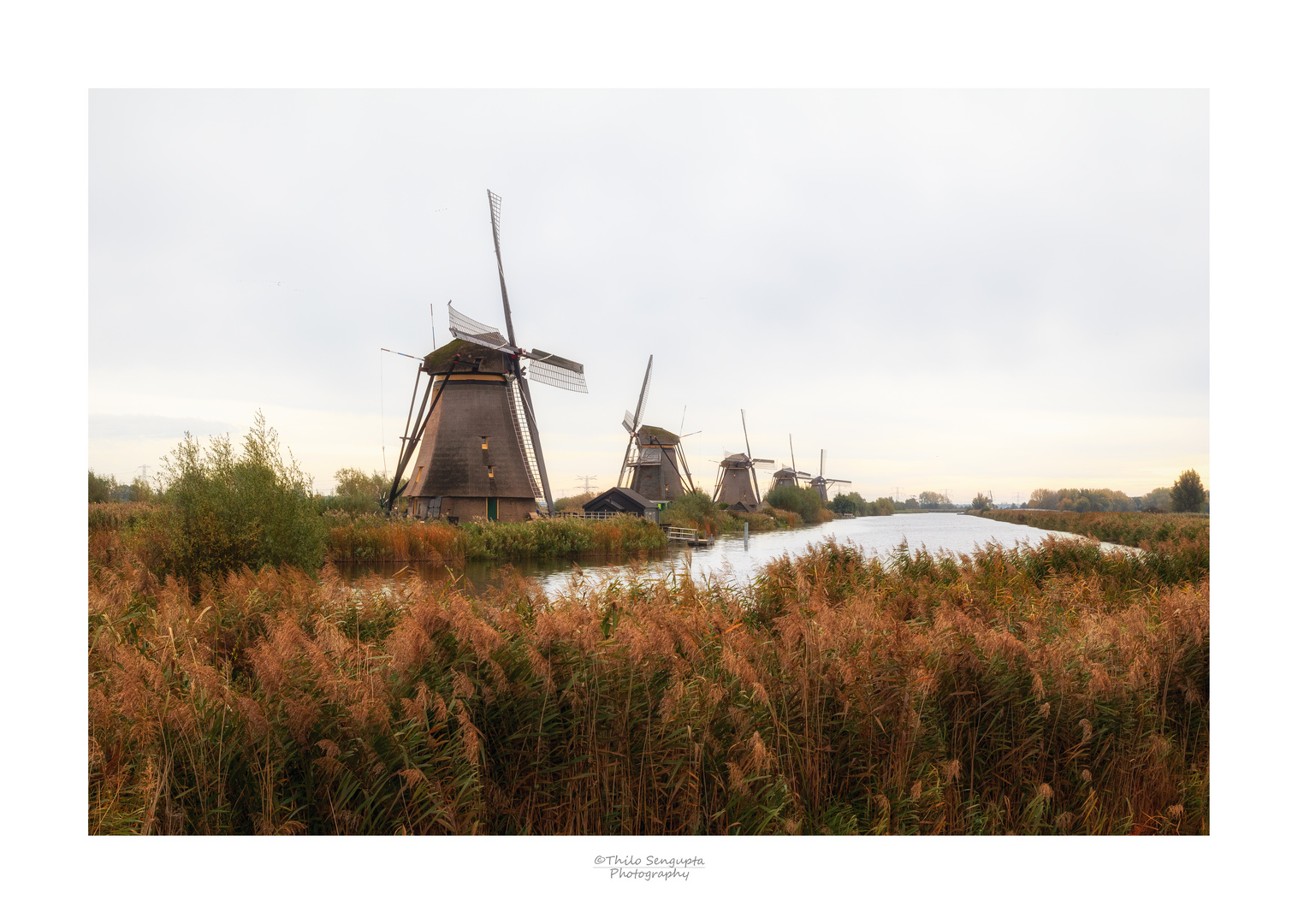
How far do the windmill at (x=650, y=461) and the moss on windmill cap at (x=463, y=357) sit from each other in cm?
2031

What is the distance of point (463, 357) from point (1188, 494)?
79.4ft

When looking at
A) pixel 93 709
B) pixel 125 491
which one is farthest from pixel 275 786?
pixel 125 491

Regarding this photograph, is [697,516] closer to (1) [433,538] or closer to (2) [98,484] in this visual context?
(1) [433,538]

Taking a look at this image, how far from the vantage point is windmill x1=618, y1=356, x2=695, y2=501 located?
47.0m

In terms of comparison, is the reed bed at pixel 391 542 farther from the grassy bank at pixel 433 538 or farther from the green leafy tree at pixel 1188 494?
the green leafy tree at pixel 1188 494

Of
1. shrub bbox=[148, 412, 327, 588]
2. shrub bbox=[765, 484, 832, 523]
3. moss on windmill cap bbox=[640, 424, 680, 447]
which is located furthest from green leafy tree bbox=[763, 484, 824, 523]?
shrub bbox=[148, 412, 327, 588]

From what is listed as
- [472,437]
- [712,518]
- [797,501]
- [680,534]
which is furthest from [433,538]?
[797,501]

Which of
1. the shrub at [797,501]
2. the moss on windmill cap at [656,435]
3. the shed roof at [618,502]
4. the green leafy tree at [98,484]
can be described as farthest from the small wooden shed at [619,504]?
the green leafy tree at [98,484]

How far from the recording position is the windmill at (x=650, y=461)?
4700cm

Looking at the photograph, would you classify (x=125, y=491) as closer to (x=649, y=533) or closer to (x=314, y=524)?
(x=314, y=524)

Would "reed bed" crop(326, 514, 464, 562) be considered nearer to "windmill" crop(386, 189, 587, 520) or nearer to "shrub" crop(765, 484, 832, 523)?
"windmill" crop(386, 189, 587, 520)

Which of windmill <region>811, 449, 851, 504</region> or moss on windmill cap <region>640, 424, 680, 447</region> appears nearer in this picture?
moss on windmill cap <region>640, 424, 680, 447</region>

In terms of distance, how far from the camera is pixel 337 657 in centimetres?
402

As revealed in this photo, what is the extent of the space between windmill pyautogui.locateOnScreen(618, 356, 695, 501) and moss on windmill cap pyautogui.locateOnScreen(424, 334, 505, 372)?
20.3 metres
